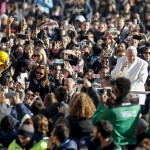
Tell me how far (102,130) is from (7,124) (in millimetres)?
1820

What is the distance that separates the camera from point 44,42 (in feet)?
77.9

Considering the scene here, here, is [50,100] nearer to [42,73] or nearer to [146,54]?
[42,73]

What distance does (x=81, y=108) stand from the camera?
14414mm

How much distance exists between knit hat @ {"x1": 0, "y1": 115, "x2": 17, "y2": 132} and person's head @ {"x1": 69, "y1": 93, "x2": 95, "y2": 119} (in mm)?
926

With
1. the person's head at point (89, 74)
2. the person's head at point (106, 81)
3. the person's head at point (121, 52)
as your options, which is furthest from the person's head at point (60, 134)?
the person's head at point (121, 52)

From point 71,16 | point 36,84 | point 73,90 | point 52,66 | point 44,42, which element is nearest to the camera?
point 73,90

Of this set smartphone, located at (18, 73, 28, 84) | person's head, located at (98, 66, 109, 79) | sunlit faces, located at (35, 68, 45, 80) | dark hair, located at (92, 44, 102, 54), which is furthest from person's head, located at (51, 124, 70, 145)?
dark hair, located at (92, 44, 102, 54)

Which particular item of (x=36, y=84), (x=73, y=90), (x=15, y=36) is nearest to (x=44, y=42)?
(x=15, y=36)

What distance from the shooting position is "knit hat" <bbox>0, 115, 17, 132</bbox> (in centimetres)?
1473

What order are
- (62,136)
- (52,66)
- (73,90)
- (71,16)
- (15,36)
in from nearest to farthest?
1. (62,136)
2. (73,90)
3. (52,66)
4. (15,36)
5. (71,16)

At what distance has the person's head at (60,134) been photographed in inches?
538

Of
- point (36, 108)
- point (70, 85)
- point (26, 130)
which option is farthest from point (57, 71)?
point (26, 130)

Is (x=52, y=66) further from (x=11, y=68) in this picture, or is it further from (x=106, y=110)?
(x=106, y=110)

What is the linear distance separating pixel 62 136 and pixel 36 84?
5490 millimetres
